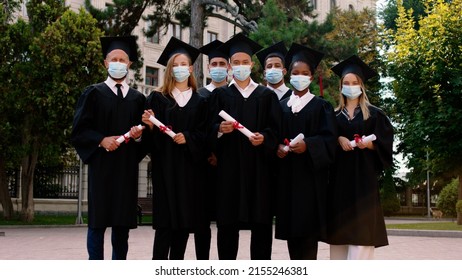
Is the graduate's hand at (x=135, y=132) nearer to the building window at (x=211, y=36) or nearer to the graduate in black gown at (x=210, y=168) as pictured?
the graduate in black gown at (x=210, y=168)

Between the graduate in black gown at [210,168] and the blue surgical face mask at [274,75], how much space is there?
596 millimetres

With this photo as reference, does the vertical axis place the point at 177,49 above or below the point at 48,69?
below

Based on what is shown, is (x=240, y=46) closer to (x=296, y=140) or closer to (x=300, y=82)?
(x=300, y=82)

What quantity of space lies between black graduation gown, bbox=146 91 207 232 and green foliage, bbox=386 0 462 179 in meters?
16.8

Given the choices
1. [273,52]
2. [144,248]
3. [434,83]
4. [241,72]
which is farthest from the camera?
[434,83]

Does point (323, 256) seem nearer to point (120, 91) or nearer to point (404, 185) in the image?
point (120, 91)

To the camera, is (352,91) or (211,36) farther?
(211,36)

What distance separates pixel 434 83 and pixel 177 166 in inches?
697

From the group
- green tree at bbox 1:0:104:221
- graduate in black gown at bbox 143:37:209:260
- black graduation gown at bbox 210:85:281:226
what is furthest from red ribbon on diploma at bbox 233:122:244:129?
green tree at bbox 1:0:104:221

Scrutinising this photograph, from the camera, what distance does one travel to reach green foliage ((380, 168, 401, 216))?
44.1 metres

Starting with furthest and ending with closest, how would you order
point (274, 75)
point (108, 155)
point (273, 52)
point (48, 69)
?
1. point (48, 69)
2. point (273, 52)
3. point (274, 75)
4. point (108, 155)

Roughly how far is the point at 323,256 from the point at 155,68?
30.8 meters

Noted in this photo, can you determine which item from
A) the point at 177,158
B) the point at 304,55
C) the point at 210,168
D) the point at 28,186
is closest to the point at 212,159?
the point at 210,168

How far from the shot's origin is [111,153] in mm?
6895
